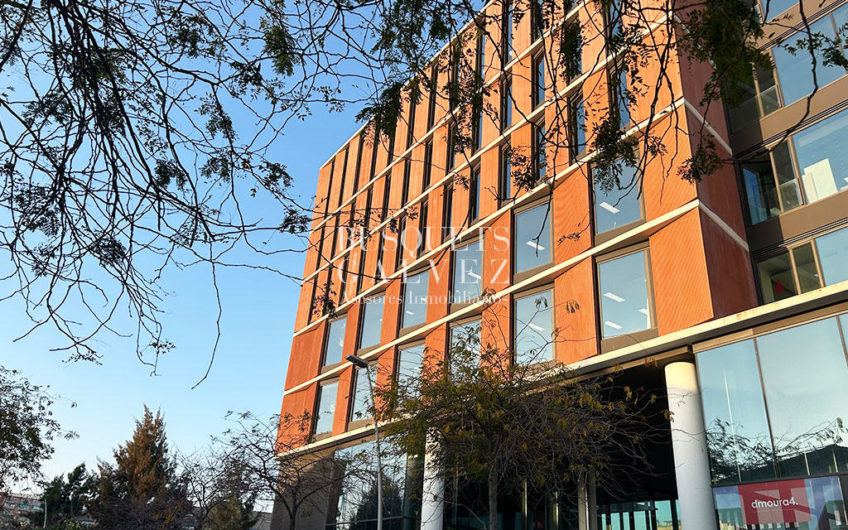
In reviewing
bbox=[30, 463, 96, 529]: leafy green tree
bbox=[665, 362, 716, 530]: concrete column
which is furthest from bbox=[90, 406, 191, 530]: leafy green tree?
bbox=[665, 362, 716, 530]: concrete column

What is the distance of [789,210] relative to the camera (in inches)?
618

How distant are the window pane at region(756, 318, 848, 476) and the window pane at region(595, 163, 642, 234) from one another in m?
4.77

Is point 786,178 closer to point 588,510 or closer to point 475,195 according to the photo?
point 475,195

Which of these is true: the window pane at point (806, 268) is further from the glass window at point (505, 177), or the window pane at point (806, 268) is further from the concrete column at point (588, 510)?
the glass window at point (505, 177)

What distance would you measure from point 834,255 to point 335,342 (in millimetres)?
19511

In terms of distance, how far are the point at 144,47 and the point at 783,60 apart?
693 inches

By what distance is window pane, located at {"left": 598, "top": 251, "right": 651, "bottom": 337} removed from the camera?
15195mm

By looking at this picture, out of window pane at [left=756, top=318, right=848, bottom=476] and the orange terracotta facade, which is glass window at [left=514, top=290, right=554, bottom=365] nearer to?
the orange terracotta facade

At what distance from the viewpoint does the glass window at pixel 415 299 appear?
2298 cm

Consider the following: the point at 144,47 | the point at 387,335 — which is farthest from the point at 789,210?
the point at 144,47

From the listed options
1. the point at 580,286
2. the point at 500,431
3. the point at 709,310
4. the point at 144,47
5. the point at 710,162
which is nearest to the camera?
the point at 144,47

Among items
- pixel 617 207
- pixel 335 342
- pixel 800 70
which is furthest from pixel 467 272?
pixel 800 70

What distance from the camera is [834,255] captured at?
14.5 meters

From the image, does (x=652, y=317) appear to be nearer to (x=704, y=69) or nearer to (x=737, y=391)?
(x=737, y=391)
